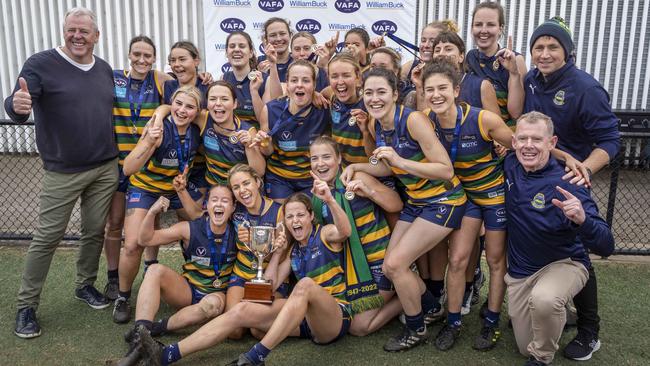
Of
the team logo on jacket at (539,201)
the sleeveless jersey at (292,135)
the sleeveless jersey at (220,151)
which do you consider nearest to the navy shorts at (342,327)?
the sleeveless jersey at (292,135)

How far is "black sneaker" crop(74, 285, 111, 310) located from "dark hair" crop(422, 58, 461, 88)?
9.67 feet

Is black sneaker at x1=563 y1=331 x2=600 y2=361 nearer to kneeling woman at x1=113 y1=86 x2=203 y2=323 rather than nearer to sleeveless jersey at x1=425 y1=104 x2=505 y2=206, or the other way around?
sleeveless jersey at x1=425 y1=104 x2=505 y2=206

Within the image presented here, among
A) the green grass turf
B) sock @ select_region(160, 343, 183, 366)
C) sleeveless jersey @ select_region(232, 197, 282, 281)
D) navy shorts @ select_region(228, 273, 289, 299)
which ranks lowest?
the green grass turf

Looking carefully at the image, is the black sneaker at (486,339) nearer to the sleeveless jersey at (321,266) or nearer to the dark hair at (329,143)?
the sleeveless jersey at (321,266)

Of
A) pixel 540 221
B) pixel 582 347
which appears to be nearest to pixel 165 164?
pixel 540 221

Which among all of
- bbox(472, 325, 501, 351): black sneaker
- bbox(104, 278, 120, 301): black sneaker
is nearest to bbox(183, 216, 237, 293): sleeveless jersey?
bbox(104, 278, 120, 301): black sneaker

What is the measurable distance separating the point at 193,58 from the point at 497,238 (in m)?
2.75

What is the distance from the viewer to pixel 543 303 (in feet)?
10.7

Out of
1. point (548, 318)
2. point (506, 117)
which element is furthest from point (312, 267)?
point (506, 117)

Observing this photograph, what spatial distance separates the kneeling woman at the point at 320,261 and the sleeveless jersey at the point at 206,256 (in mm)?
408

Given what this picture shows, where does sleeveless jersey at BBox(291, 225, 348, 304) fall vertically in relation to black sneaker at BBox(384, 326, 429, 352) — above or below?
above

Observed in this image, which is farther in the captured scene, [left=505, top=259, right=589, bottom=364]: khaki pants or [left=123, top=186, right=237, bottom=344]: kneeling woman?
[left=123, top=186, right=237, bottom=344]: kneeling woman

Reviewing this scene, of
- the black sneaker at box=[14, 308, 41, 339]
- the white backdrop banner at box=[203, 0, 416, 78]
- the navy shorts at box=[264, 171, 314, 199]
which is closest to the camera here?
the black sneaker at box=[14, 308, 41, 339]

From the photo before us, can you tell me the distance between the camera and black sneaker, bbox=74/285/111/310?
4.33 m
